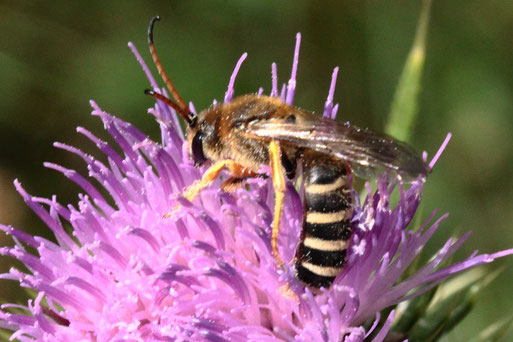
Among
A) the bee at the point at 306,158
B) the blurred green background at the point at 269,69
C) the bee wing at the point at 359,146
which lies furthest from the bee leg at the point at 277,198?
the blurred green background at the point at 269,69

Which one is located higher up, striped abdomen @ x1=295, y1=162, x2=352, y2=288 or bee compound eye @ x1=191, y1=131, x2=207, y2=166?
bee compound eye @ x1=191, y1=131, x2=207, y2=166

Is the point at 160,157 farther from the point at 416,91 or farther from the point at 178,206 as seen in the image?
the point at 416,91

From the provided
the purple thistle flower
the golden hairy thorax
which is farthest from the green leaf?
the golden hairy thorax

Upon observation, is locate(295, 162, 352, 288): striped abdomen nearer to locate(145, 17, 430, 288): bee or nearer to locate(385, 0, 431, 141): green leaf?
locate(145, 17, 430, 288): bee

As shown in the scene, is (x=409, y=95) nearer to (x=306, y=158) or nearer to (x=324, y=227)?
(x=306, y=158)

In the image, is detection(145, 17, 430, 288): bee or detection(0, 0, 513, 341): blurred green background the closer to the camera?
detection(145, 17, 430, 288): bee

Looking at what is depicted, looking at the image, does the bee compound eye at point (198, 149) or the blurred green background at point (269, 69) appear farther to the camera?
the blurred green background at point (269, 69)

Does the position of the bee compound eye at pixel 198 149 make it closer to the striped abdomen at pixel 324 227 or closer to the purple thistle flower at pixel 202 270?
the purple thistle flower at pixel 202 270
